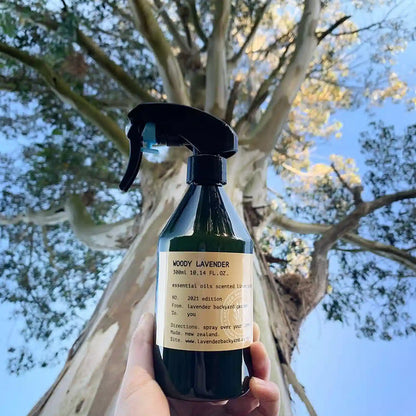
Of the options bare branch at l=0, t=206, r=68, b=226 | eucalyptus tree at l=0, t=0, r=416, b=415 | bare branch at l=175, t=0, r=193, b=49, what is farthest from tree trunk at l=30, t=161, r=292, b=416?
bare branch at l=175, t=0, r=193, b=49

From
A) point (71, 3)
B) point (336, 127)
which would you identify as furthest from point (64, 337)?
point (336, 127)

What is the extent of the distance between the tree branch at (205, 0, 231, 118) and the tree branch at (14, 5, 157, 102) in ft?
1.07

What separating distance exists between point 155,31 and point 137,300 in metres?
1.24

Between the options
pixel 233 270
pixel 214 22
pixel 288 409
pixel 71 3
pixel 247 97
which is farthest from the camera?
pixel 247 97

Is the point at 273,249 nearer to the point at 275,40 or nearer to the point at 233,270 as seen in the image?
the point at 275,40

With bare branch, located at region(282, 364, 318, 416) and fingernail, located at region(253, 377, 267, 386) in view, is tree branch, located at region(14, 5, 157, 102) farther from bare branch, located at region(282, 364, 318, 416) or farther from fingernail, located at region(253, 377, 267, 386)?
fingernail, located at region(253, 377, 267, 386)

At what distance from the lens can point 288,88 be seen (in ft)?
6.10

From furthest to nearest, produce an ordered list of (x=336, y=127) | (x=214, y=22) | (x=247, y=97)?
(x=336, y=127), (x=247, y=97), (x=214, y=22)

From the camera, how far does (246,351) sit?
47 cm

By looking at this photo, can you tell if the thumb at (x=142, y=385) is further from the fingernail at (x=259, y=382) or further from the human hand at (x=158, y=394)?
the fingernail at (x=259, y=382)

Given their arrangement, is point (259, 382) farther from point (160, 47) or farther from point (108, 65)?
point (108, 65)

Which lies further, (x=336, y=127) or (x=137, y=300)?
(x=336, y=127)

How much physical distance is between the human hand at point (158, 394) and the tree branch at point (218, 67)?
55.6 inches

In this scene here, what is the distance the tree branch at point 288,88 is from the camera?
5.64 ft
